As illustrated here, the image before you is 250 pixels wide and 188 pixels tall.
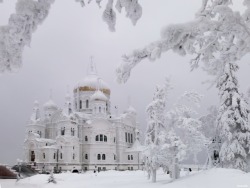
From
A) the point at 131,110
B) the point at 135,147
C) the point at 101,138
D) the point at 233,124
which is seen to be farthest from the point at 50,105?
the point at 233,124

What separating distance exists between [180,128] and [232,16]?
84.8ft

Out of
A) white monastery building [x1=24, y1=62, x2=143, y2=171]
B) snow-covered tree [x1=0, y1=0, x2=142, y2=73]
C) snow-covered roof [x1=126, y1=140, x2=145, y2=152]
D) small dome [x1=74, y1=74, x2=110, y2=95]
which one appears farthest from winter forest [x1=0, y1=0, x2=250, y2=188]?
small dome [x1=74, y1=74, x2=110, y2=95]

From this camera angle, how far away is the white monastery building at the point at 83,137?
60.3 meters

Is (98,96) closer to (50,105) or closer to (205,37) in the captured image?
(50,105)

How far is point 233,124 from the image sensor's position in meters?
28.8

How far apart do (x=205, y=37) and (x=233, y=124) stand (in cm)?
2478

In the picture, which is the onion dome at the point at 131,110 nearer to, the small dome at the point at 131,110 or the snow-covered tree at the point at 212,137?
the small dome at the point at 131,110

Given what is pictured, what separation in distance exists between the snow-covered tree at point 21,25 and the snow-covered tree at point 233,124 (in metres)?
24.3

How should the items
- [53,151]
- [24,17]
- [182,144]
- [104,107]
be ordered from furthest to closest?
[104,107] → [53,151] → [182,144] → [24,17]

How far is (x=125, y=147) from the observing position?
6800 centimetres

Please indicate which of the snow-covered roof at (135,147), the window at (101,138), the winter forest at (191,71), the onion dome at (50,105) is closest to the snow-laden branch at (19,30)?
the winter forest at (191,71)

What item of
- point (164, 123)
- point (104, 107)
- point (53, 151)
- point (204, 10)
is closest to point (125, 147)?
point (104, 107)

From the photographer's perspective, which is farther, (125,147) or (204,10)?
(125,147)

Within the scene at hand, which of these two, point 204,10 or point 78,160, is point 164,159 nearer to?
point 204,10
